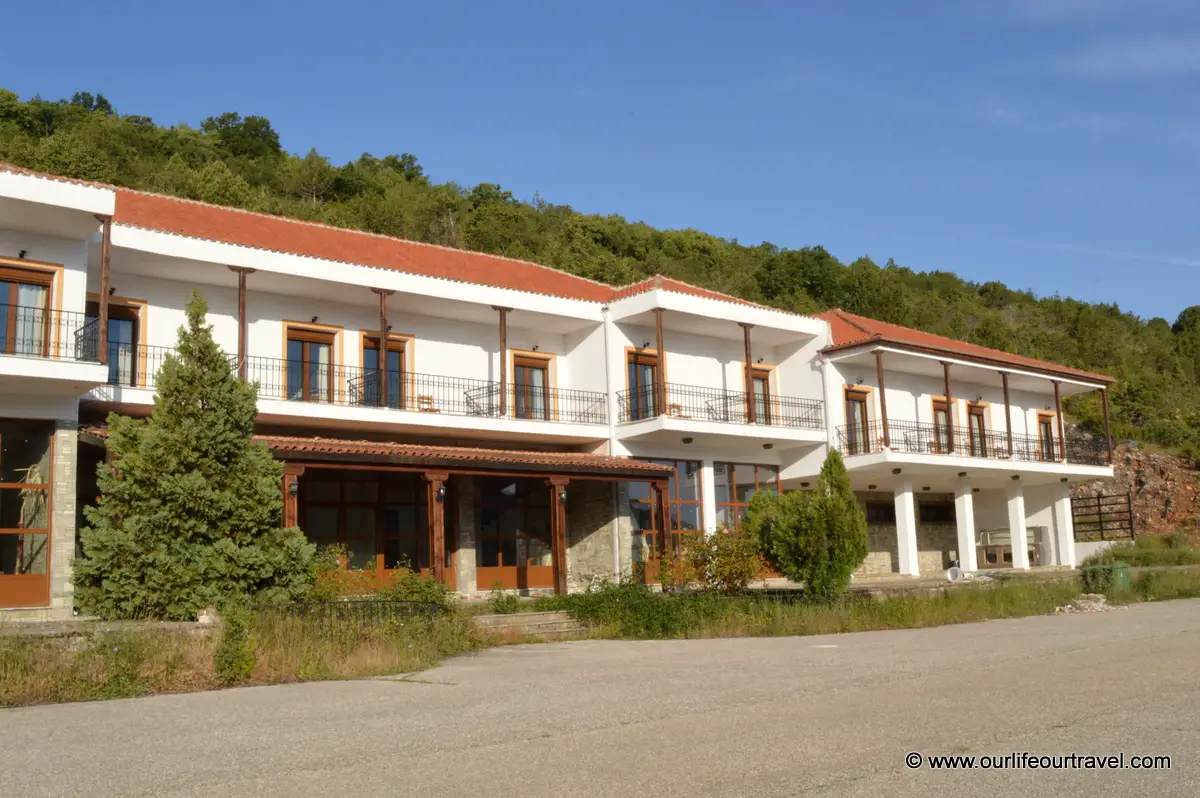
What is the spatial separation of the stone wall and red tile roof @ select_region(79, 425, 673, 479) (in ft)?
2.80

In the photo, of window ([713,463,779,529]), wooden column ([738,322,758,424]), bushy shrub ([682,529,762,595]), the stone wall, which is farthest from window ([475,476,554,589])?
wooden column ([738,322,758,424])

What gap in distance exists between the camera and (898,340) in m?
28.4

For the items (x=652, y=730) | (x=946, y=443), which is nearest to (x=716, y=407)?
(x=946, y=443)

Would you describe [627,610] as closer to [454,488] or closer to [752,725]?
[454,488]

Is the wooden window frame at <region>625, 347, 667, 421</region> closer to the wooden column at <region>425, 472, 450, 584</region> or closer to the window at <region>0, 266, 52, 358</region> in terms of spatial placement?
the wooden column at <region>425, 472, 450, 584</region>

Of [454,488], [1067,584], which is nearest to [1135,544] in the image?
[1067,584]

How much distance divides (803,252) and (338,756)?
61811 millimetres

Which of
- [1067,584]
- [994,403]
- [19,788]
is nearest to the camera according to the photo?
[19,788]

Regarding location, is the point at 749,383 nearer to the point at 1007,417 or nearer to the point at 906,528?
the point at 906,528

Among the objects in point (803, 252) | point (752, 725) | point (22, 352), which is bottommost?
point (752, 725)

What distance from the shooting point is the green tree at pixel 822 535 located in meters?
18.4

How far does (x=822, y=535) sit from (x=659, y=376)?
7.85 metres

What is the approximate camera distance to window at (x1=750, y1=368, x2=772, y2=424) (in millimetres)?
28109

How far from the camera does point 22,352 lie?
17.5 m
